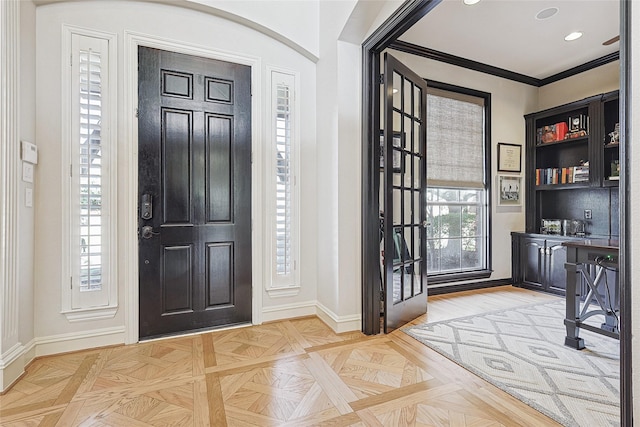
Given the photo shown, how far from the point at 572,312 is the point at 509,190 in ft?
7.94

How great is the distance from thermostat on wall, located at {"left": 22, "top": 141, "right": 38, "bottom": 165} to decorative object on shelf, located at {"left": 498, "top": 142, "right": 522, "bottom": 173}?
491cm

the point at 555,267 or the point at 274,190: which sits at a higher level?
the point at 274,190

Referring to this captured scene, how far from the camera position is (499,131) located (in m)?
4.32

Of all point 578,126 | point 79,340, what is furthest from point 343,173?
point 578,126

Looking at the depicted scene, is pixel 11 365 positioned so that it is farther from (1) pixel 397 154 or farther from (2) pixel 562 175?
(2) pixel 562 175

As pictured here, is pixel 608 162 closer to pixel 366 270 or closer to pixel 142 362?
pixel 366 270

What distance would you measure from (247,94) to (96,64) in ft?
3.65

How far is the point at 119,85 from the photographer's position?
7.81 ft

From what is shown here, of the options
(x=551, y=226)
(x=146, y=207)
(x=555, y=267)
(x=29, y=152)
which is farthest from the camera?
(x=551, y=226)

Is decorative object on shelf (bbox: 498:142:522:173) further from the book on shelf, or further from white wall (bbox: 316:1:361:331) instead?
white wall (bbox: 316:1:361:331)

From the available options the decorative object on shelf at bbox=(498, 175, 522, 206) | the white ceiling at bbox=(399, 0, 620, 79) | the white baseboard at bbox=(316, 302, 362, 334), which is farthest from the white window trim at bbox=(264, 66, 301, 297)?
the decorative object on shelf at bbox=(498, 175, 522, 206)

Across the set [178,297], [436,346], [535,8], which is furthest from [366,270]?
[535,8]

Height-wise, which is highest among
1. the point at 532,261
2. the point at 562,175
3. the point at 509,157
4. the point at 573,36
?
the point at 573,36

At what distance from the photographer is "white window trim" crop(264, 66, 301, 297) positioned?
2.87 meters
